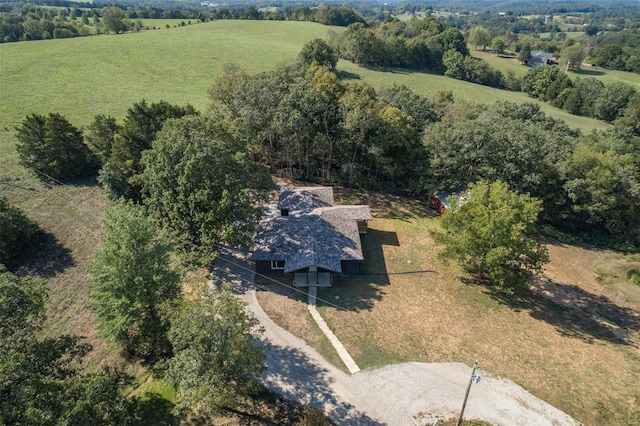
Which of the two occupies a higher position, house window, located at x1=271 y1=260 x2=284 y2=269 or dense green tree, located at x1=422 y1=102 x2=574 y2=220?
dense green tree, located at x1=422 y1=102 x2=574 y2=220

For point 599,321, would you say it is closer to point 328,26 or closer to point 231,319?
point 231,319

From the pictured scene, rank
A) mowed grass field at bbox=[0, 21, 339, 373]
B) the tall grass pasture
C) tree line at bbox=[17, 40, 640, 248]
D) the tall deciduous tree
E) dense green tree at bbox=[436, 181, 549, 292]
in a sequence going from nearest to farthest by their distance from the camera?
dense green tree at bbox=[436, 181, 549, 292] < mowed grass field at bbox=[0, 21, 339, 373] < tree line at bbox=[17, 40, 640, 248] < the tall grass pasture < the tall deciduous tree

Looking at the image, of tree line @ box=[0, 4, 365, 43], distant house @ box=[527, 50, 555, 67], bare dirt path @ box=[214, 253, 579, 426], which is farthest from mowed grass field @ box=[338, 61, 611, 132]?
bare dirt path @ box=[214, 253, 579, 426]

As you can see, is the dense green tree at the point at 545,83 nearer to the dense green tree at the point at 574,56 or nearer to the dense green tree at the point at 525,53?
the dense green tree at the point at 525,53

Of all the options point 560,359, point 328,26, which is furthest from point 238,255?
point 328,26

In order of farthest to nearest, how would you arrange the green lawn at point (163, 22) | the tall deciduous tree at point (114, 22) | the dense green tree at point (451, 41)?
the green lawn at point (163, 22) → the tall deciduous tree at point (114, 22) → the dense green tree at point (451, 41)

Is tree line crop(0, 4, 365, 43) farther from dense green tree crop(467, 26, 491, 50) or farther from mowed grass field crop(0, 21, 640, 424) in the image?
dense green tree crop(467, 26, 491, 50)

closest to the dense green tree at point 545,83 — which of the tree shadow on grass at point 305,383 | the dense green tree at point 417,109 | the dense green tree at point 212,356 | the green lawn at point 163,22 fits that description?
the dense green tree at point 417,109
